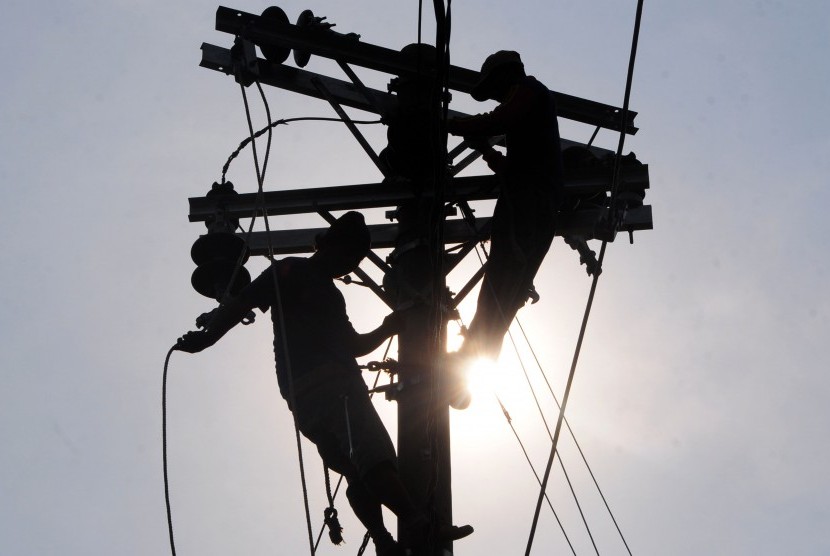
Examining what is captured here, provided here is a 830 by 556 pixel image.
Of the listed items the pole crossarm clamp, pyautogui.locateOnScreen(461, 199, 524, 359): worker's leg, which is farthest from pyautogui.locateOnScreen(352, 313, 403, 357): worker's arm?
the pole crossarm clamp

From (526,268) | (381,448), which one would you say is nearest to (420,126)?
(526,268)

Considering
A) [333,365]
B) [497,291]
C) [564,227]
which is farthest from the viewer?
[564,227]

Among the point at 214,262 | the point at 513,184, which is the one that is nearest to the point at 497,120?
the point at 513,184

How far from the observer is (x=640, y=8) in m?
5.74

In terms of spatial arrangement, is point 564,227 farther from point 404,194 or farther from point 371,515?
point 371,515

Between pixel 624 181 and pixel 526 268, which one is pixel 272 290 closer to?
pixel 526 268

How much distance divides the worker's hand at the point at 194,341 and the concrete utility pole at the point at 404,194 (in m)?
1.10

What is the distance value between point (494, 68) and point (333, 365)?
2.18m

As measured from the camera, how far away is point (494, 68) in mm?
7859

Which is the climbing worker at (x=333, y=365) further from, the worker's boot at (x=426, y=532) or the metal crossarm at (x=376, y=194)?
the metal crossarm at (x=376, y=194)

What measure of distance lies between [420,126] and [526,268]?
4.04ft

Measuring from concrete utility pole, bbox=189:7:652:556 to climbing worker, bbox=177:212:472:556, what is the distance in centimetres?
31

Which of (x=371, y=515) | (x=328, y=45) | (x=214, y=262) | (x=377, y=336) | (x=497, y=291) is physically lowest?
(x=371, y=515)

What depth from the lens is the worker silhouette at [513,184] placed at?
7.44m
